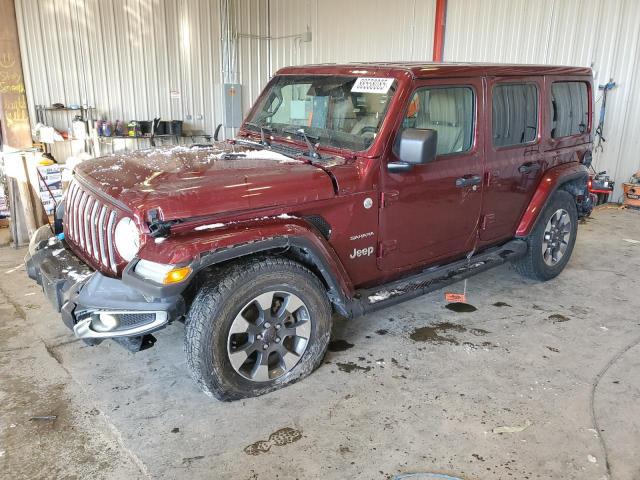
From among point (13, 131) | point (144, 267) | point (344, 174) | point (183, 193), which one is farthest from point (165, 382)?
point (13, 131)

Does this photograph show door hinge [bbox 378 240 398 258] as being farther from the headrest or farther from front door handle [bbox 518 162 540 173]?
front door handle [bbox 518 162 540 173]

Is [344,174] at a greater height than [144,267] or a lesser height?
greater

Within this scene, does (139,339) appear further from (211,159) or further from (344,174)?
(344,174)

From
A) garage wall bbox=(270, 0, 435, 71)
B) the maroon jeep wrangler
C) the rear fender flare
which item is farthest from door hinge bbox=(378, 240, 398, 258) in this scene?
garage wall bbox=(270, 0, 435, 71)

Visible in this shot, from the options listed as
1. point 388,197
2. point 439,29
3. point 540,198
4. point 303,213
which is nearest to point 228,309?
point 303,213

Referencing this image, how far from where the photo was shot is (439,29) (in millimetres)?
8250

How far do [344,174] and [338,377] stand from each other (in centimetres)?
120

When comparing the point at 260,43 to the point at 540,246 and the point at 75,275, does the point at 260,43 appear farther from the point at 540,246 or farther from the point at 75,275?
the point at 75,275

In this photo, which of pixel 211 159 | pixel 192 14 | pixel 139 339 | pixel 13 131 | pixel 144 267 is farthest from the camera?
pixel 192 14

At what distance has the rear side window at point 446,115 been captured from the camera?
122 inches

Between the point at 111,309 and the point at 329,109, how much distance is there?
1.77m

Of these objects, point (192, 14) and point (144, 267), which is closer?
point (144, 267)

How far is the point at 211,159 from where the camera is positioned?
303cm

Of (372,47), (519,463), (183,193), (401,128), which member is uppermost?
(372,47)
